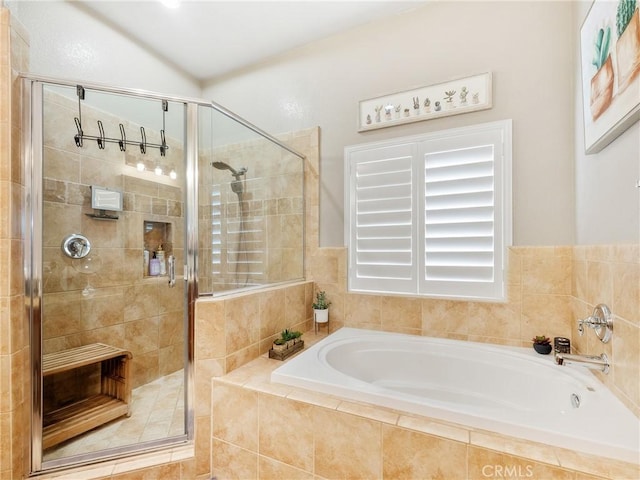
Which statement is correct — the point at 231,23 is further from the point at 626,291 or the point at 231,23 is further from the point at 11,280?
the point at 626,291

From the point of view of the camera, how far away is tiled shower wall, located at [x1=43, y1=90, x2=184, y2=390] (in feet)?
5.06

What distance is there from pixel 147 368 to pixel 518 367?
2.27 m

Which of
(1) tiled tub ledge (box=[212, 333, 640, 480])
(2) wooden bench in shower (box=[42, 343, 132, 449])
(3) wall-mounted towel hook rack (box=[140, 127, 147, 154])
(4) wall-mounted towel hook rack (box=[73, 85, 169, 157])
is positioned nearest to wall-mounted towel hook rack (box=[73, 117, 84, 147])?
(4) wall-mounted towel hook rack (box=[73, 85, 169, 157])

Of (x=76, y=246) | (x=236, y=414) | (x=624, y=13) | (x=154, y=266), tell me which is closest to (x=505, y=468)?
(x=236, y=414)

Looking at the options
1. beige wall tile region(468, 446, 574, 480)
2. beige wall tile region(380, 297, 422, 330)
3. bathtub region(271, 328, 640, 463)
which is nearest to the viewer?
beige wall tile region(468, 446, 574, 480)

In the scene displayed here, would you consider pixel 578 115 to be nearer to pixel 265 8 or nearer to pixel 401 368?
pixel 401 368

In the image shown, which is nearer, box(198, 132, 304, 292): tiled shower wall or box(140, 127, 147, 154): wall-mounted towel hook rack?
box(198, 132, 304, 292): tiled shower wall

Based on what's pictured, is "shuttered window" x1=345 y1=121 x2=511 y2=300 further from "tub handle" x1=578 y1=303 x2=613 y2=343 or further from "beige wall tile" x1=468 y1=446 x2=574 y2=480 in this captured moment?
"beige wall tile" x1=468 y1=446 x2=574 y2=480

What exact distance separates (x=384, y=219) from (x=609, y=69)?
51.4 inches

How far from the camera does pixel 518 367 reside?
163 cm

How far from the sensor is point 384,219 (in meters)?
2.15

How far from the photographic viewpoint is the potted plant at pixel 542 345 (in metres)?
1.65

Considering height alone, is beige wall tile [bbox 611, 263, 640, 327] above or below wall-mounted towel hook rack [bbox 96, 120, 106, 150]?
below

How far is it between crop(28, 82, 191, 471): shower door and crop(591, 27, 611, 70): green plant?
76.4 inches
